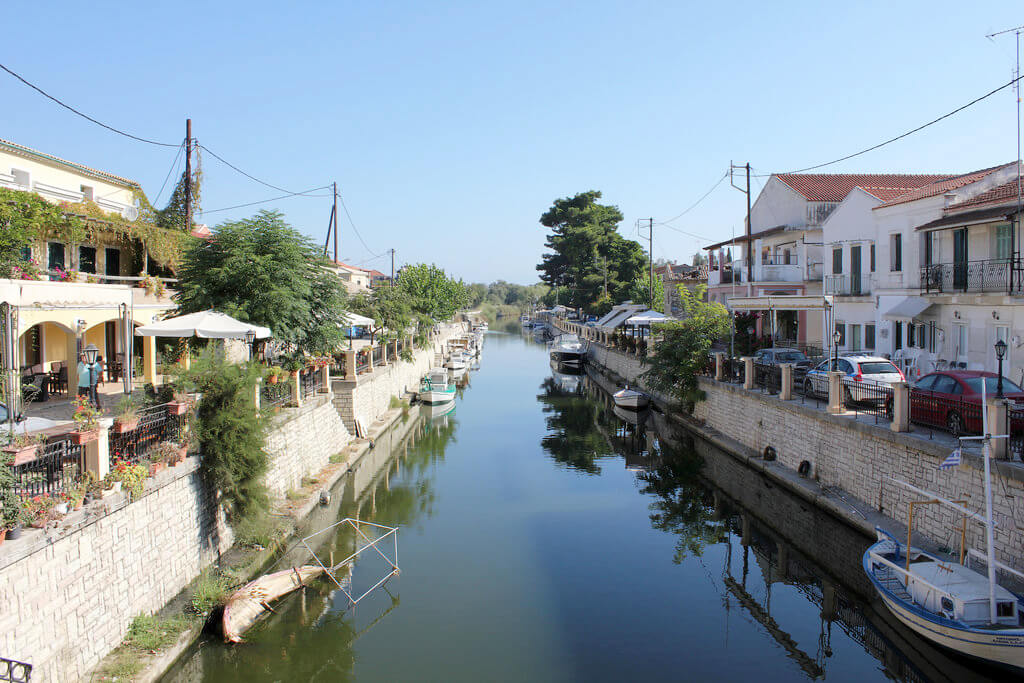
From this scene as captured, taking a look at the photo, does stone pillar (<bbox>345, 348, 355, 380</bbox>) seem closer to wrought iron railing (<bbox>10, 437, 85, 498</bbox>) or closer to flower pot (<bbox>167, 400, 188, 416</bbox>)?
flower pot (<bbox>167, 400, 188, 416</bbox>)

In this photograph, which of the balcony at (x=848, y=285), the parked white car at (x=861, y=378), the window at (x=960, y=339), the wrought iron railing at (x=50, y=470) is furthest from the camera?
the balcony at (x=848, y=285)

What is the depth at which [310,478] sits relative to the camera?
17828 millimetres

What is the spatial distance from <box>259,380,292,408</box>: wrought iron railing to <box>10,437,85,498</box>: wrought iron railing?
6482mm

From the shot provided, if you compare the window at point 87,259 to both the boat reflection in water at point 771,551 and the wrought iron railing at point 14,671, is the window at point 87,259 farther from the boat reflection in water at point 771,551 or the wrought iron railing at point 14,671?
the wrought iron railing at point 14,671

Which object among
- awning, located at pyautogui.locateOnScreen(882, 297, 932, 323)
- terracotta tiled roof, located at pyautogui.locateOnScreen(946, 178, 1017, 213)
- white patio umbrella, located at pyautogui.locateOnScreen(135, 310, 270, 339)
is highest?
terracotta tiled roof, located at pyautogui.locateOnScreen(946, 178, 1017, 213)

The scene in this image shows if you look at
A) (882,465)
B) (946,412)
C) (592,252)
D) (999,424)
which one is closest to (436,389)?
(882,465)

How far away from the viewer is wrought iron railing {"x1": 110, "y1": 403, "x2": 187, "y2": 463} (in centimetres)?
1011

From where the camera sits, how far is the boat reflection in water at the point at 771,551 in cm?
1038

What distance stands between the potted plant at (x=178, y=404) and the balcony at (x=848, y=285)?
2329 centimetres

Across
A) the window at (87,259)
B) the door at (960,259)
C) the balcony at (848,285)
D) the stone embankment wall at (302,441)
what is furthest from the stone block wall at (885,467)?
the window at (87,259)

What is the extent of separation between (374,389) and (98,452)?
59.6 feet

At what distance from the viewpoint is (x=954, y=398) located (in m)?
13.2

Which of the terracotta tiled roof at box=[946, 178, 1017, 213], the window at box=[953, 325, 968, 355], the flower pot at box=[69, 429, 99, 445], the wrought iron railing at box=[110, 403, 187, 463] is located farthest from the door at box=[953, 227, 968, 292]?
the flower pot at box=[69, 429, 99, 445]

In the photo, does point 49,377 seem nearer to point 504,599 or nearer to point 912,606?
point 504,599
